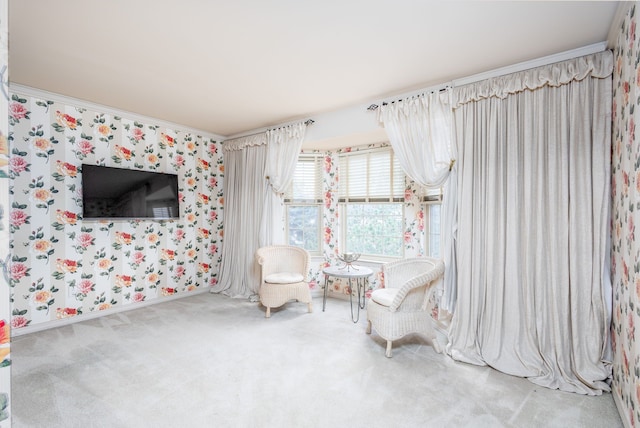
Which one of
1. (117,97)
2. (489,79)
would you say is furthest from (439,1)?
(117,97)

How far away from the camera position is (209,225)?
483cm

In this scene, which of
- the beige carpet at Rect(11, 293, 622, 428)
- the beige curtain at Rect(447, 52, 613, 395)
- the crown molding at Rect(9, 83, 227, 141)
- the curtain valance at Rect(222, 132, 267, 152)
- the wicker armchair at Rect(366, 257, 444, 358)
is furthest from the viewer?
the curtain valance at Rect(222, 132, 267, 152)

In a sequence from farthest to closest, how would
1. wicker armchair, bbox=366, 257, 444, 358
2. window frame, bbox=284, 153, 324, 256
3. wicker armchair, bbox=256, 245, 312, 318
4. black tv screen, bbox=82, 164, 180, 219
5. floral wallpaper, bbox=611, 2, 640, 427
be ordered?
window frame, bbox=284, 153, 324, 256
wicker armchair, bbox=256, 245, 312, 318
black tv screen, bbox=82, 164, 180, 219
wicker armchair, bbox=366, 257, 444, 358
floral wallpaper, bbox=611, 2, 640, 427

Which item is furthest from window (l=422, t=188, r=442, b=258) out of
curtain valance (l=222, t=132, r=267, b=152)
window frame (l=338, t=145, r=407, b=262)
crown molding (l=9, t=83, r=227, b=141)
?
crown molding (l=9, t=83, r=227, b=141)

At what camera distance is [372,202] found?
13.9 ft

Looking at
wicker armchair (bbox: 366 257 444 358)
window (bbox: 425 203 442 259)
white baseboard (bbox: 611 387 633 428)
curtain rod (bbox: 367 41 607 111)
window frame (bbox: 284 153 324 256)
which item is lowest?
white baseboard (bbox: 611 387 633 428)

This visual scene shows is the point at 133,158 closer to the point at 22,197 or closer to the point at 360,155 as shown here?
the point at 22,197

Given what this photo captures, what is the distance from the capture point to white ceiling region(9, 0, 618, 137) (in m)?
1.92

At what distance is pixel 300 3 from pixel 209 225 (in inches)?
146

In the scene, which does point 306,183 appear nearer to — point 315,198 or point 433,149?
point 315,198

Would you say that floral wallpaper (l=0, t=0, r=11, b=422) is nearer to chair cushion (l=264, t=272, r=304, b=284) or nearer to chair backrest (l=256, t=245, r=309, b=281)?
chair cushion (l=264, t=272, r=304, b=284)

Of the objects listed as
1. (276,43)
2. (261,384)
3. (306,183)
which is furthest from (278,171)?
(261,384)

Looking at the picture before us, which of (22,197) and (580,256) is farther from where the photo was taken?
(22,197)

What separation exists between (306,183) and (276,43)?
2.53m
